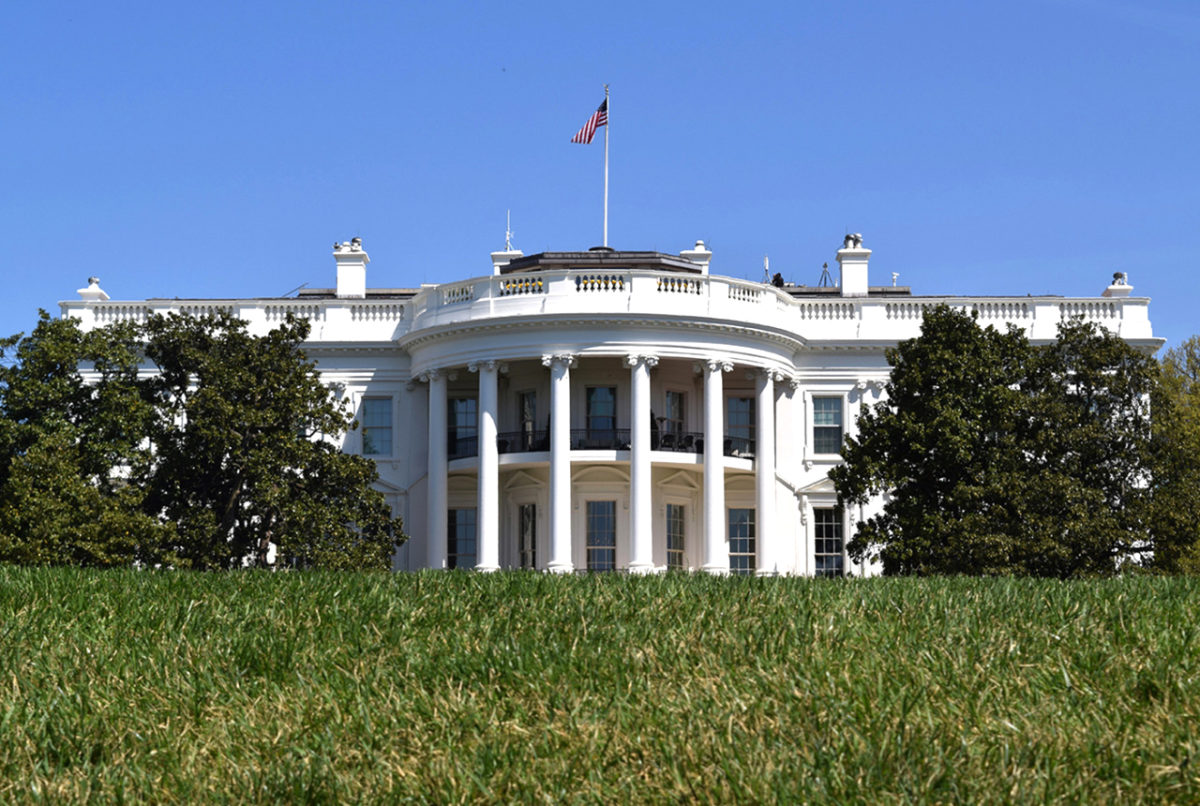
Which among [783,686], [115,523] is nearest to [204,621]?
[783,686]

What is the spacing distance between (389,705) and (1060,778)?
3.87 meters

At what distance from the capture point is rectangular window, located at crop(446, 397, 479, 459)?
153ft

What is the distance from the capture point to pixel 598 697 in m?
8.85

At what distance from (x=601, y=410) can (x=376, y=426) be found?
24.7ft

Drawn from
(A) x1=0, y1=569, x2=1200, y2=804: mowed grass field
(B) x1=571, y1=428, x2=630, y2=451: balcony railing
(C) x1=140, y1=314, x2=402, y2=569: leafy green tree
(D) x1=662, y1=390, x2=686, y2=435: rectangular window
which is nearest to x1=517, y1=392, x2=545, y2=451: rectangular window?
(B) x1=571, y1=428, x2=630, y2=451: balcony railing

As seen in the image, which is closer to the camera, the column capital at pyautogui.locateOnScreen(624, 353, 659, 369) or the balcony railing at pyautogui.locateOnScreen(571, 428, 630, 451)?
the column capital at pyautogui.locateOnScreen(624, 353, 659, 369)

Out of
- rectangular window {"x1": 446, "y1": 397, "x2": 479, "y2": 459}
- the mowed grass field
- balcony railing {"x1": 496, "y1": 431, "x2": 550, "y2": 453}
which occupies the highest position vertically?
rectangular window {"x1": 446, "y1": 397, "x2": 479, "y2": 459}

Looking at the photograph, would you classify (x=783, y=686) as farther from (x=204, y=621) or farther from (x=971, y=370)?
(x=971, y=370)

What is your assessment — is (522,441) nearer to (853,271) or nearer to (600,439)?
(600,439)

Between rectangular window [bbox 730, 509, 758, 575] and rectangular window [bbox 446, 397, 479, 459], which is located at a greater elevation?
rectangular window [bbox 446, 397, 479, 459]

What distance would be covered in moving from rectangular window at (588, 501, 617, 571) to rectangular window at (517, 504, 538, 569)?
187cm

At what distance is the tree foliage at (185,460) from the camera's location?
35.7 metres

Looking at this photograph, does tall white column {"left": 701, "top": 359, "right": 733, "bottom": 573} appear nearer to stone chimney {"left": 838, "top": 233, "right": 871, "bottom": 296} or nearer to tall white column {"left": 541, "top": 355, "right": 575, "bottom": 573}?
tall white column {"left": 541, "top": 355, "right": 575, "bottom": 573}

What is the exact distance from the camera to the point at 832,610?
37.8 ft
